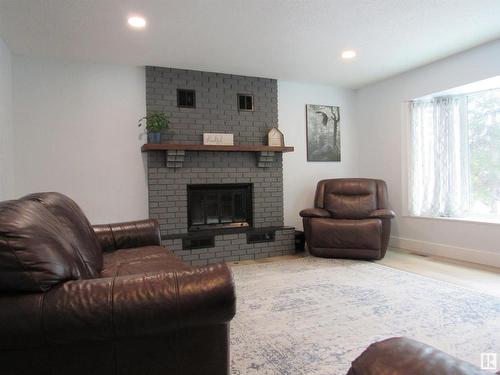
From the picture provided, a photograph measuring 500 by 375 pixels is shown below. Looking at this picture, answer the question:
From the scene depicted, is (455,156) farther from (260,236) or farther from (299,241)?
(260,236)

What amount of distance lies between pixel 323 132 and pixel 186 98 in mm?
2192

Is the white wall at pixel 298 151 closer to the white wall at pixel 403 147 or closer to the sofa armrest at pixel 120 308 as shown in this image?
the white wall at pixel 403 147

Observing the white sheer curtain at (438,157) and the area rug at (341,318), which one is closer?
the area rug at (341,318)

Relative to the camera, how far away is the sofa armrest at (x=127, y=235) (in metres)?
2.65

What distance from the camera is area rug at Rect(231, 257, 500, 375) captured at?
1744mm

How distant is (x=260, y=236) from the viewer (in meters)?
4.26

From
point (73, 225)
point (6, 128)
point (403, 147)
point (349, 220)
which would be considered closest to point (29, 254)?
point (73, 225)

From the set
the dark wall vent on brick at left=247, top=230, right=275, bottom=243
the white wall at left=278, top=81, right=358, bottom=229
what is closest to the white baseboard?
the white wall at left=278, top=81, right=358, bottom=229

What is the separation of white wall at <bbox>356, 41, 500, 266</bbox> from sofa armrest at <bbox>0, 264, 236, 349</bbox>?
3664mm

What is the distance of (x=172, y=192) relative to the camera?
4039 millimetres

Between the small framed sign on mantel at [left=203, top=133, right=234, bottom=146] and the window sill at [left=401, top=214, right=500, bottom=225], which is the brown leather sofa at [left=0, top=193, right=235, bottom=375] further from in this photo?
the window sill at [left=401, top=214, right=500, bottom=225]

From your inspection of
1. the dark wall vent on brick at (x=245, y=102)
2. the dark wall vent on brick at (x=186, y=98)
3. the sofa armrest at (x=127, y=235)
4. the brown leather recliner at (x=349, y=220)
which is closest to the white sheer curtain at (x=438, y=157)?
the brown leather recliner at (x=349, y=220)

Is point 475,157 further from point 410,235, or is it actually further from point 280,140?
point 280,140

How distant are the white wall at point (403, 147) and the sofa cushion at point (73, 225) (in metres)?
3.93
